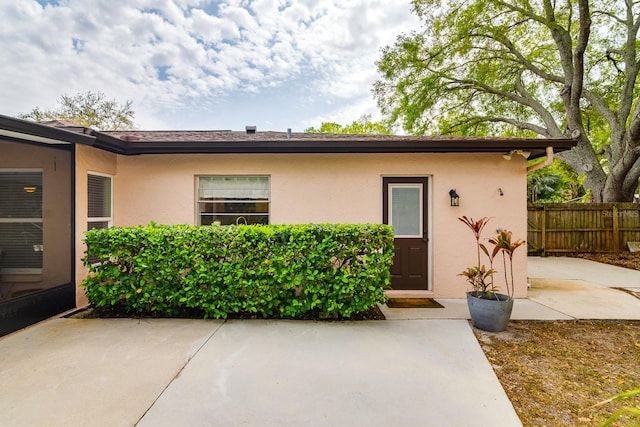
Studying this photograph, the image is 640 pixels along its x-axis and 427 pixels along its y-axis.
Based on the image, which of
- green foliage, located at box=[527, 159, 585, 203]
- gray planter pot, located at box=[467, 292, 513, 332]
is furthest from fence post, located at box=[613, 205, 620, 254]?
green foliage, located at box=[527, 159, 585, 203]

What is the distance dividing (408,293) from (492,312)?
1755 millimetres

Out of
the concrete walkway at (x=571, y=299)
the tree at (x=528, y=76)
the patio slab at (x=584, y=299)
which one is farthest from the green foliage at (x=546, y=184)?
the patio slab at (x=584, y=299)


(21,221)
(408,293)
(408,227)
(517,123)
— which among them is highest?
(517,123)

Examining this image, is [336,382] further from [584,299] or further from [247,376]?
[584,299]

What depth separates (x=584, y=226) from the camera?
10367 millimetres

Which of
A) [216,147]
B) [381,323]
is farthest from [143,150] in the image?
[381,323]

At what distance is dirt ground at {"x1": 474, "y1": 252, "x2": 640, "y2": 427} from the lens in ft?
7.55

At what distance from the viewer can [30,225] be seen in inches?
175

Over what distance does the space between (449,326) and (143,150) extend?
5.58 metres

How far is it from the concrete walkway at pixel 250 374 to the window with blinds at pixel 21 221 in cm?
117

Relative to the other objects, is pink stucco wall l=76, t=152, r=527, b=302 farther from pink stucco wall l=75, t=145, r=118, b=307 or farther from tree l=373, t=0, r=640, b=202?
tree l=373, t=0, r=640, b=202

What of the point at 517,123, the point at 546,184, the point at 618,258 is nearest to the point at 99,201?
the point at 618,258

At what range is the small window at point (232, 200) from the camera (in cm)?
541

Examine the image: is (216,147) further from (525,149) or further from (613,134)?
(613,134)
